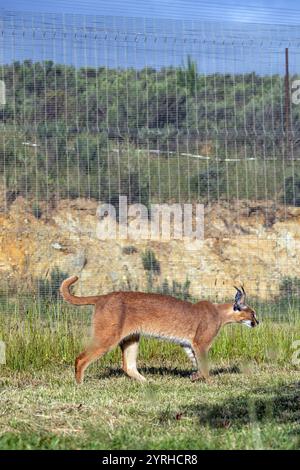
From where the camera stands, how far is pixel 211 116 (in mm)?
14094

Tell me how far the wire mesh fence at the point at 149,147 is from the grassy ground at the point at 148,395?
0.83 metres

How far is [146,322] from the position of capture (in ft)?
37.9

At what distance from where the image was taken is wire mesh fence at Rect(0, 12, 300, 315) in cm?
1355

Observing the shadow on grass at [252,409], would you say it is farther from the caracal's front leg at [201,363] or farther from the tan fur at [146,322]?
the tan fur at [146,322]

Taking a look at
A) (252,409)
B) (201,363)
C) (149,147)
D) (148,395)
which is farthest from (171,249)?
(252,409)

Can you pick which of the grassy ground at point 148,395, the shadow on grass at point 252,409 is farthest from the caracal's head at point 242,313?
the shadow on grass at point 252,409

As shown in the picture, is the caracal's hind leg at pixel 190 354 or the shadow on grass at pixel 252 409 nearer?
the shadow on grass at pixel 252 409

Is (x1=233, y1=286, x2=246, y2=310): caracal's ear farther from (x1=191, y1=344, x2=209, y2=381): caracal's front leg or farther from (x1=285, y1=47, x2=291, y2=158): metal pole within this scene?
(x1=285, y1=47, x2=291, y2=158): metal pole

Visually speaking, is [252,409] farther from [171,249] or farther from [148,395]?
[171,249]

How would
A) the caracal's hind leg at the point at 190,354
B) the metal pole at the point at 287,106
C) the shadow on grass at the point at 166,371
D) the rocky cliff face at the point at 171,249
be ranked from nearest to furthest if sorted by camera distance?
the shadow on grass at the point at 166,371
the caracal's hind leg at the point at 190,354
the rocky cliff face at the point at 171,249
the metal pole at the point at 287,106

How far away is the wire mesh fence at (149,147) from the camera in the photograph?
13.6 meters

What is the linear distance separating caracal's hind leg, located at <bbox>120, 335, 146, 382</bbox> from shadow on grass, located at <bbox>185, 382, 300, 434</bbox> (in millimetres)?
1738

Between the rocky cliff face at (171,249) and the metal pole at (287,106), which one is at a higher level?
the metal pole at (287,106)

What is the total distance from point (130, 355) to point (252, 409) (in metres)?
3.60
